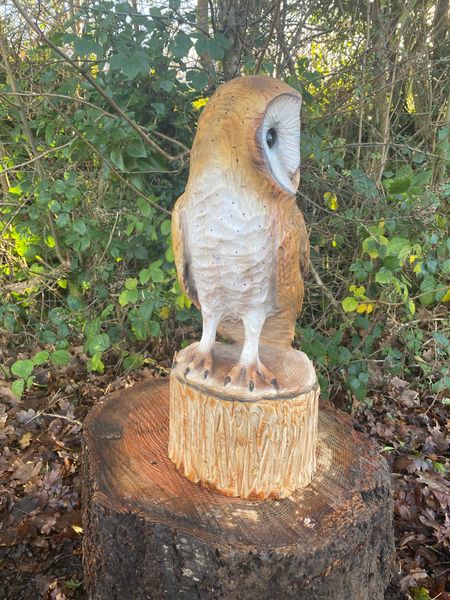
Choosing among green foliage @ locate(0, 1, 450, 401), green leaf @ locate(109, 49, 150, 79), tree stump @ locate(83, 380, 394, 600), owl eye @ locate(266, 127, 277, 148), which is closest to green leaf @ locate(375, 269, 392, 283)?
green foliage @ locate(0, 1, 450, 401)

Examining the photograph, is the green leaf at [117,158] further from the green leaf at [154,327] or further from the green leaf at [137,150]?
the green leaf at [154,327]

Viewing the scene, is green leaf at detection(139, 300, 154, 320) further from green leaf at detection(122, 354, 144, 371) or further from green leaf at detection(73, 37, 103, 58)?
green leaf at detection(73, 37, 103, 58)

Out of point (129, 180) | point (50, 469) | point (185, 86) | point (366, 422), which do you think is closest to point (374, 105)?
point (185, 86)

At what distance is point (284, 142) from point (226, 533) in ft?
3.32

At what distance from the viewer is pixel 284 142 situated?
1.28 metres

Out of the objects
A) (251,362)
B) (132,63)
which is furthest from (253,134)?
(132,63)

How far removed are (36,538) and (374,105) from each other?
2873 millimetres

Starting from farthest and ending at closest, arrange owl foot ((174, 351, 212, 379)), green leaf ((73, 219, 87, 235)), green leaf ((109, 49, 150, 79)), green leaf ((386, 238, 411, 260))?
green leaf ((73, 219, 87, 235)) < green leaf ((386, 238, 411, 260)) < green leaf ((109, 49, 150, 79)) < owl foot ((174, 351, 212, 379))

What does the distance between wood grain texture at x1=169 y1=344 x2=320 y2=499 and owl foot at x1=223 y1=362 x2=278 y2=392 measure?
0.02 meters

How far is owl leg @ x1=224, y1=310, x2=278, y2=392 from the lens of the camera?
1.39 metres

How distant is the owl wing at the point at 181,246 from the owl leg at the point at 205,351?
11 centimetres

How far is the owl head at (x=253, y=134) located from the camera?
120 cm

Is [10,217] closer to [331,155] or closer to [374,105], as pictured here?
[331,155]

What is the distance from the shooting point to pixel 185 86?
2.22m
